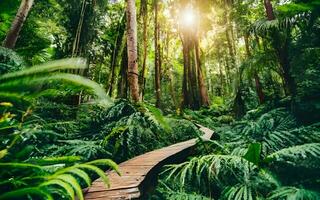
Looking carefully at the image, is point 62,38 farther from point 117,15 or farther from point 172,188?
point 172,188

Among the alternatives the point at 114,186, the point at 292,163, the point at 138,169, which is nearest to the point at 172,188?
the point at 138,169

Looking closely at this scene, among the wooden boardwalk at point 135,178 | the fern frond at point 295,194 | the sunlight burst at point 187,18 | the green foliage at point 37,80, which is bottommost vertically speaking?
the fern frond at point 295,194

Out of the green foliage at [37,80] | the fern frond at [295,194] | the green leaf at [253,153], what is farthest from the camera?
the green leaf at [253,153]

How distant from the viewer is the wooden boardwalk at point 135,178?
2.70 metres

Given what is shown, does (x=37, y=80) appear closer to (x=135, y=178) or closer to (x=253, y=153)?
(x=135, y=178)

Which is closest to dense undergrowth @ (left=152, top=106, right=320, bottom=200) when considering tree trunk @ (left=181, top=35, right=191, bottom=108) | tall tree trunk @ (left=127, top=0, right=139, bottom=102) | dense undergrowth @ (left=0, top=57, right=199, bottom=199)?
dense undergrowth @ (left=0, top=57, right=199, bottom=199)

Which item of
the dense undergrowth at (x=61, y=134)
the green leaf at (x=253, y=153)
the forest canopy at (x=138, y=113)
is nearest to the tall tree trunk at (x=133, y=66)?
the forest canopy at (x=138, y=113)

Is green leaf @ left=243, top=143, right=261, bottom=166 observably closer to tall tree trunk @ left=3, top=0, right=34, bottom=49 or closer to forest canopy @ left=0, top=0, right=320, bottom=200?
forest canopy @ left=0, top=0, right=320, bottom=200

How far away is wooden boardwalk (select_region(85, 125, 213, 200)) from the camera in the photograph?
8.87ft

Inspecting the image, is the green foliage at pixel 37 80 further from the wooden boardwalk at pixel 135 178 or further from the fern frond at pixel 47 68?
the wooden boardwalk at pixel 135 178

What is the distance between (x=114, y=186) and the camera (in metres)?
2.87

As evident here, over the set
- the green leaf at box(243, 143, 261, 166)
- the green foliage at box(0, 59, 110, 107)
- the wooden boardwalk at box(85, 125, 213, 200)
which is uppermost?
the green foliage at box(0, 59, 110, 107)

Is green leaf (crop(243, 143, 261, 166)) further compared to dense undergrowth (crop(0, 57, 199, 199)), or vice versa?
green leaf (crop(243, 143, 261, 166))

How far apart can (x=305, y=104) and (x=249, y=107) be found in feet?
19.2
